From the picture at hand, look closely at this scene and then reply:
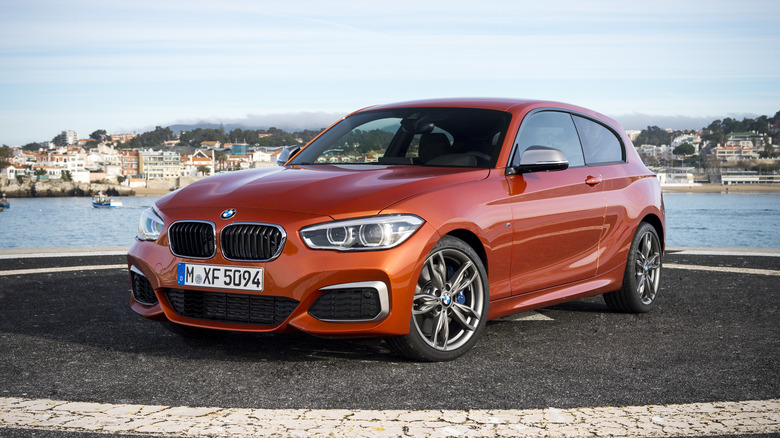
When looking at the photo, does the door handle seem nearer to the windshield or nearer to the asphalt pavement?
the windshield

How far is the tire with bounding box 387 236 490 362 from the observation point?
4363mm

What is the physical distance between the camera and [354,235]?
13.5 feet

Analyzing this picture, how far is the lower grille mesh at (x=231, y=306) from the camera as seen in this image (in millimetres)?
4207

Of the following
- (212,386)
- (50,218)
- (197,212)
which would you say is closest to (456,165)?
(197,212)

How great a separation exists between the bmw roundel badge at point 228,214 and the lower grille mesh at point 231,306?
393 mm

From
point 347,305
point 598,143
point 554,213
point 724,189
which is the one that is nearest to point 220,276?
point 347,305

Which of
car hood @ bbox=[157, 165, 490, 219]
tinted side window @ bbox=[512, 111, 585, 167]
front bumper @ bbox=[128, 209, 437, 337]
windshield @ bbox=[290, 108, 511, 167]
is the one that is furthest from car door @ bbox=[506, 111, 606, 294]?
front bumper @ bbox=[128, 209, 437, 337]

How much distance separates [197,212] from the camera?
446 centimetres

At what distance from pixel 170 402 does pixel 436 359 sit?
4.69 feet

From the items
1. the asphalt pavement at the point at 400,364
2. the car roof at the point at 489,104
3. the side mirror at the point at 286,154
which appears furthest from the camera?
the side mirror at the point at 286,154

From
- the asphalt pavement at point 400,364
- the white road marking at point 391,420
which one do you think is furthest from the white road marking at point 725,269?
the white road marking at point 391,420

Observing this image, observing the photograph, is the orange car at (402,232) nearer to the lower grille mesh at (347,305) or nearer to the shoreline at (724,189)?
the lower grille mesh at (347,305)

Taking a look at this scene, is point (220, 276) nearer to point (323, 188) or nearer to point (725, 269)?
point (323, 188)

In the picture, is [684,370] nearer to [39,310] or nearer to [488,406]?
[488,406]
